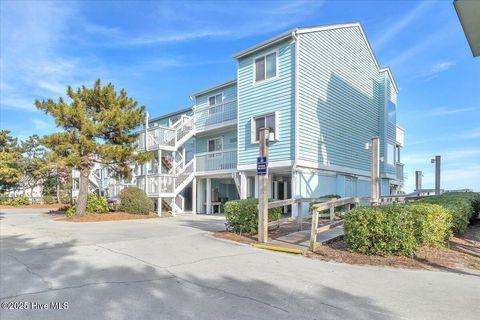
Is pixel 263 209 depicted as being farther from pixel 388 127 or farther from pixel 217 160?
pixel 388 127

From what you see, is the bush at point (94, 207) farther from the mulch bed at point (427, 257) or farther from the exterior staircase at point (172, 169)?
the mulch bed at point (427, 257)

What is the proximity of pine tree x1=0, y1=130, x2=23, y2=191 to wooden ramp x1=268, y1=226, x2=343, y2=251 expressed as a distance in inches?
1138

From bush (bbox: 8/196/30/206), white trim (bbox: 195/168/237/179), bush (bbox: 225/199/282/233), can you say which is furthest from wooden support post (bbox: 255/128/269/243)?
bush (bbox: 8/196/30/206)

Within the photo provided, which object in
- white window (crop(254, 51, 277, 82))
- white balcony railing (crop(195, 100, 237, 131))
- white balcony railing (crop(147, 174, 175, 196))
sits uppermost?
white window (crop(254, 51, 277, 82))

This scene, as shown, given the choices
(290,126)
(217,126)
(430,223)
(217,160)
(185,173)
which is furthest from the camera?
(185,173)

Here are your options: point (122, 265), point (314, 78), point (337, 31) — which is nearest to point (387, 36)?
point (337, 31)

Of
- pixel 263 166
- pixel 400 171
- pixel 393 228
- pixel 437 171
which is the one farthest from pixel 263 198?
pixel 400 171

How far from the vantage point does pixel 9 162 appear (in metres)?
30.1

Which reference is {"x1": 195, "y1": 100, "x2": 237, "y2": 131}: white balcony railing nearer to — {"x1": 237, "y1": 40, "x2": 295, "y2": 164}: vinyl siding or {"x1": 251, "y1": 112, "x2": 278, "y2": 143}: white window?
{"x1": 237, "y1": 40, "x2": 295, "y2": 164}: vinyl siding

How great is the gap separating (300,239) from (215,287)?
15.0ft

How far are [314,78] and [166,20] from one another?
7.44 m

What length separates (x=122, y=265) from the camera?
22.6ft

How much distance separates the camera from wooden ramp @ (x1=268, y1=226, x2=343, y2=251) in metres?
8.78

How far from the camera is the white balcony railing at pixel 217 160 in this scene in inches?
749
